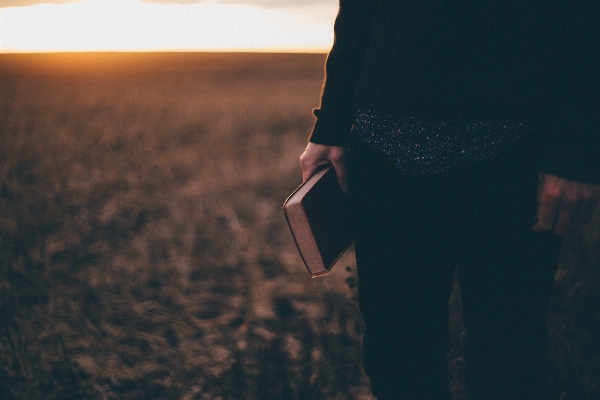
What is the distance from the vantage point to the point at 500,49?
0.65 meters

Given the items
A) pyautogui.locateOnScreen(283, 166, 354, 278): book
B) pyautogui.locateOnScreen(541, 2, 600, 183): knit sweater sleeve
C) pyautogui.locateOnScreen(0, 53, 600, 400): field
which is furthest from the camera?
pyautogui.locateOnScreen(0, 53, 600, 400): field

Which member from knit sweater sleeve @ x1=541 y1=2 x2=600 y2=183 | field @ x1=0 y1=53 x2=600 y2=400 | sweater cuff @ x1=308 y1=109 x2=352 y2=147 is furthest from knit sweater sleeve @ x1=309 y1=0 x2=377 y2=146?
field @ x1=0 y1=53 x2=600 y2=400

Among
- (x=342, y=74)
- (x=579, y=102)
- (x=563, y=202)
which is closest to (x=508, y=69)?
(x=579, y=102)

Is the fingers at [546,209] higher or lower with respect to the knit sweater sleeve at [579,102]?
Answer: lower

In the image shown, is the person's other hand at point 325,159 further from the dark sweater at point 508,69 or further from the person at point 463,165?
the dark sweater at point 508,69

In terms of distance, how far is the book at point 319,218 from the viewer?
2.91 ft

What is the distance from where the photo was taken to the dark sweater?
24.8 inches

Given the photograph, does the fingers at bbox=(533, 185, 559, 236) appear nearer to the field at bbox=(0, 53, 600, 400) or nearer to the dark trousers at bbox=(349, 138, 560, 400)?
the dark trousers at bbox=(349, 138, 560, 400)

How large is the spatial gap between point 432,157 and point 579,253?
A: 1.67 metres

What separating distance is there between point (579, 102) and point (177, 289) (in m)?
2.12

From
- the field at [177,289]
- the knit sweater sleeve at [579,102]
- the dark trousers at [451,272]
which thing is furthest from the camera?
the field at [177,289]

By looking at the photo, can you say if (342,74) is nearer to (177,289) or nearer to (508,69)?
(508,69)

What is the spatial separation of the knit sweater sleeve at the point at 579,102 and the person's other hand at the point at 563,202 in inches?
0.8

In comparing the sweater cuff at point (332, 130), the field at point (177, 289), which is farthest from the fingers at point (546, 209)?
the field at point (177, 289)
